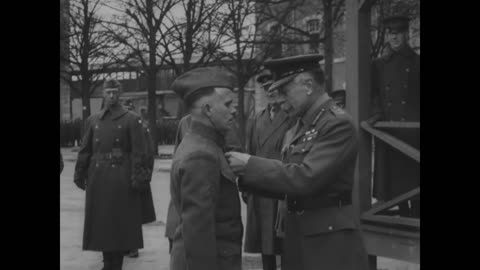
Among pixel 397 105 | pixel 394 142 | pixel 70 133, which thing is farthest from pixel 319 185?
pixel 70 133

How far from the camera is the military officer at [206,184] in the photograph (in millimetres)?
3605

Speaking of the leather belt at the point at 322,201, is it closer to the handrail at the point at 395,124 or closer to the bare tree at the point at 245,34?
the handrail at the point at 395,124

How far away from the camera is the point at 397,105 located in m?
6.41

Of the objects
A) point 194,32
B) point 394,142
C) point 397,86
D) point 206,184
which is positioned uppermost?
point 194,32

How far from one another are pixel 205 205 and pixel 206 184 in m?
0.10

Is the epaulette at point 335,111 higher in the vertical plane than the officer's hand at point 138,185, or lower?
higher

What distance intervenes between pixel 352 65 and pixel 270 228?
5.29 feet

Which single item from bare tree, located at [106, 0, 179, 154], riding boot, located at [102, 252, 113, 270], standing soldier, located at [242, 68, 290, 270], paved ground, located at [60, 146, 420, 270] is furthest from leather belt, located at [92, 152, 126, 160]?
bare tree, located at [106, 0, 179, 154]

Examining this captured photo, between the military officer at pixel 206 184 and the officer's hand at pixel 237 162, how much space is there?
0.12ft

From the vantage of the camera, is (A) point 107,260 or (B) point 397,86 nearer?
(B) point 397,86

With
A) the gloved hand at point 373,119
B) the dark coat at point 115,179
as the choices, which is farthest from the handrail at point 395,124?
the dark coat at point 115,179

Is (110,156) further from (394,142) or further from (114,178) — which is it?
(394,142)
